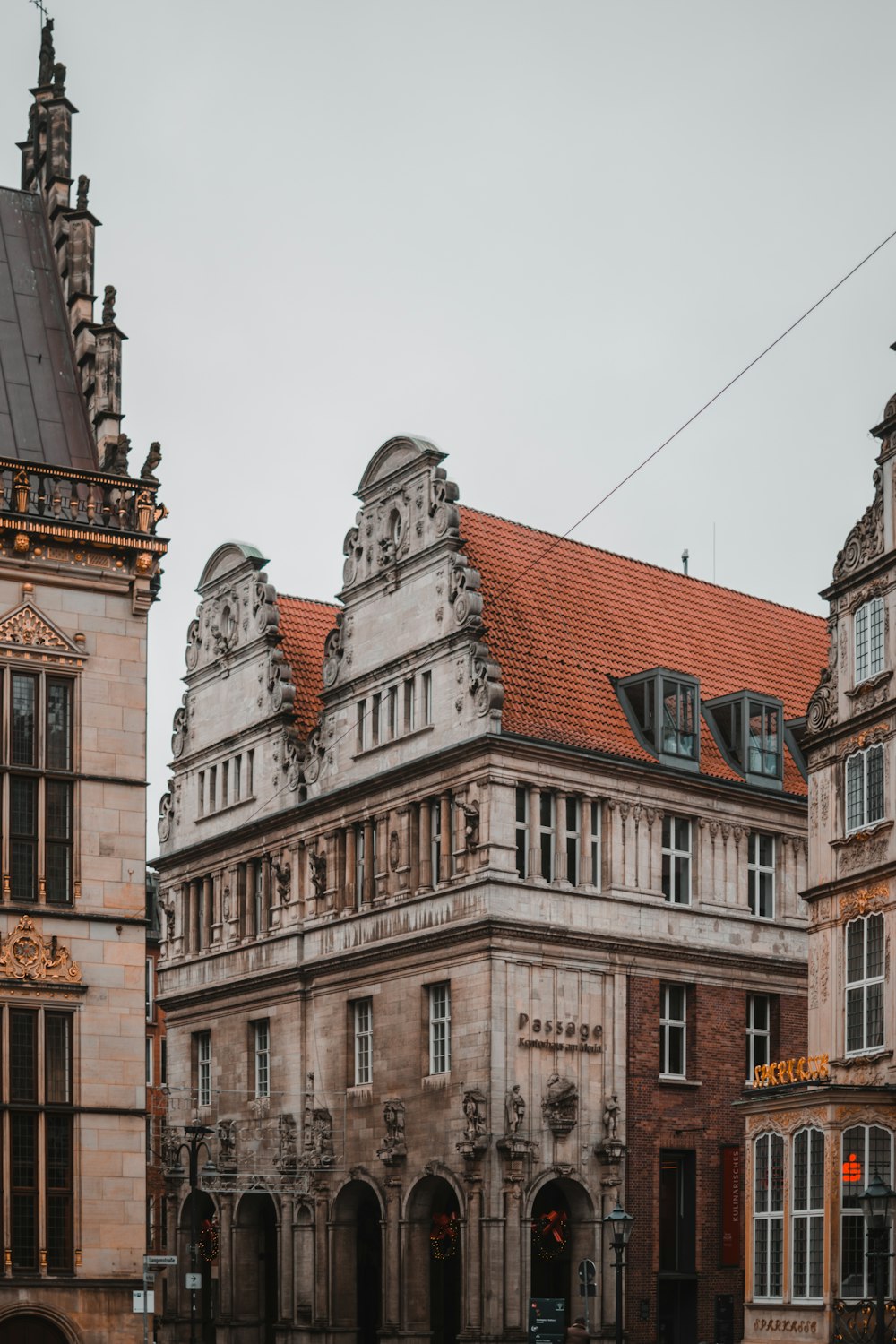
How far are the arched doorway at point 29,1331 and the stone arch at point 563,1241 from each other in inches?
748

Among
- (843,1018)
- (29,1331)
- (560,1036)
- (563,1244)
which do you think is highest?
(843,1018)

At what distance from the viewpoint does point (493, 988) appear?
48.4 metres

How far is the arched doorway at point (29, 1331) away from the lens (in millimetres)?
31094

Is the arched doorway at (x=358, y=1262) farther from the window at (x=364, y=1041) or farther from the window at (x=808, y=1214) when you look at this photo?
the window at (x=808, y=1214)

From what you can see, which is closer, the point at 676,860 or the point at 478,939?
the point at 478,939

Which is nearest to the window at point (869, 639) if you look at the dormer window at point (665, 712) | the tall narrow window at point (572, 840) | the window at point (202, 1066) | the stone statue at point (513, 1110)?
the tall narrow window at point (572, 840)

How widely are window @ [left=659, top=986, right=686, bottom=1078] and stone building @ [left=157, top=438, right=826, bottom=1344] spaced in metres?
0.08

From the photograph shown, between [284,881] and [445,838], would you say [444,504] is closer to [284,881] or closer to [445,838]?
[445,838]

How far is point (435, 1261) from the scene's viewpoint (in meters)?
50.7

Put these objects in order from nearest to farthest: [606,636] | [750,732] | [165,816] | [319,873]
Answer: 1. [750,732]
2. [319,873]
3. [606,636]
4. [165,816]

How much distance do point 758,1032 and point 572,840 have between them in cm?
687

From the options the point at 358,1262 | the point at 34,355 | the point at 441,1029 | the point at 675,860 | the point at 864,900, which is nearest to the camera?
the point at 34,355

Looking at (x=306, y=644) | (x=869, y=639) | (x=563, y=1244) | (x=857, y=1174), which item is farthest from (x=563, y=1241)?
(x=306, y=644)

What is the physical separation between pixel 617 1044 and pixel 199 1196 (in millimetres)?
13963
